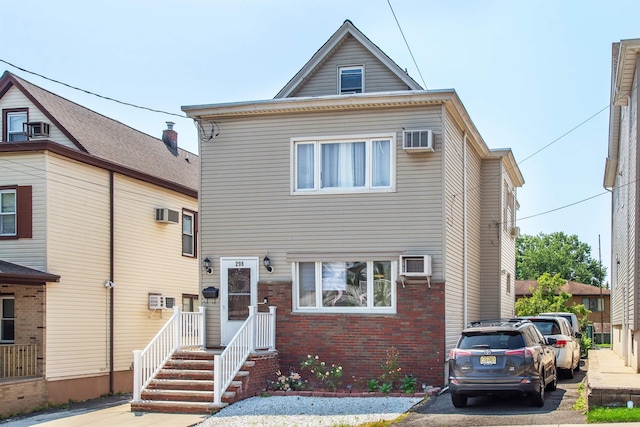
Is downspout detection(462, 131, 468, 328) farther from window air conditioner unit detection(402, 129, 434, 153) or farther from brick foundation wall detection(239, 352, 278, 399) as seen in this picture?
brick foundation wall detection(239, 352, 278, 399)

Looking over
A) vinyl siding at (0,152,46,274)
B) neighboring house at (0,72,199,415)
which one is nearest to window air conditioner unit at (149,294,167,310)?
neighboring house at (0,72,199,415)

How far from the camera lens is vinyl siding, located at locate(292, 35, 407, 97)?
780 inches

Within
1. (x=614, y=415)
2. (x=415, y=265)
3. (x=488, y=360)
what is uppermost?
(x=415, y=265)

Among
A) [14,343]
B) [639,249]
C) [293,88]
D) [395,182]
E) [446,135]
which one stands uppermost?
[293,88]

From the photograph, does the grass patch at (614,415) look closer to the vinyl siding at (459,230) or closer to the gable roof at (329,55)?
the vinyl siding at (459,230)

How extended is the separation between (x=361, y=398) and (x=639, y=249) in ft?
20.2

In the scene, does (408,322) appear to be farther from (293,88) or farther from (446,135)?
(293,88)

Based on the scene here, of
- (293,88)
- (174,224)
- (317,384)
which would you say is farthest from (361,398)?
(174,224)

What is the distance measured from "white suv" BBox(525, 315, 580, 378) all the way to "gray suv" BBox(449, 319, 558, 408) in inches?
171

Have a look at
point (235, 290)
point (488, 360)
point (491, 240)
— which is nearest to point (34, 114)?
point (235, 290)

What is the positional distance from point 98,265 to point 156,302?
3045mm

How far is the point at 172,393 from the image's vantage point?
1608 centimetres

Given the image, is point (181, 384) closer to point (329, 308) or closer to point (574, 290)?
point (329, 308)

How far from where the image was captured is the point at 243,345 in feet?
54.1
